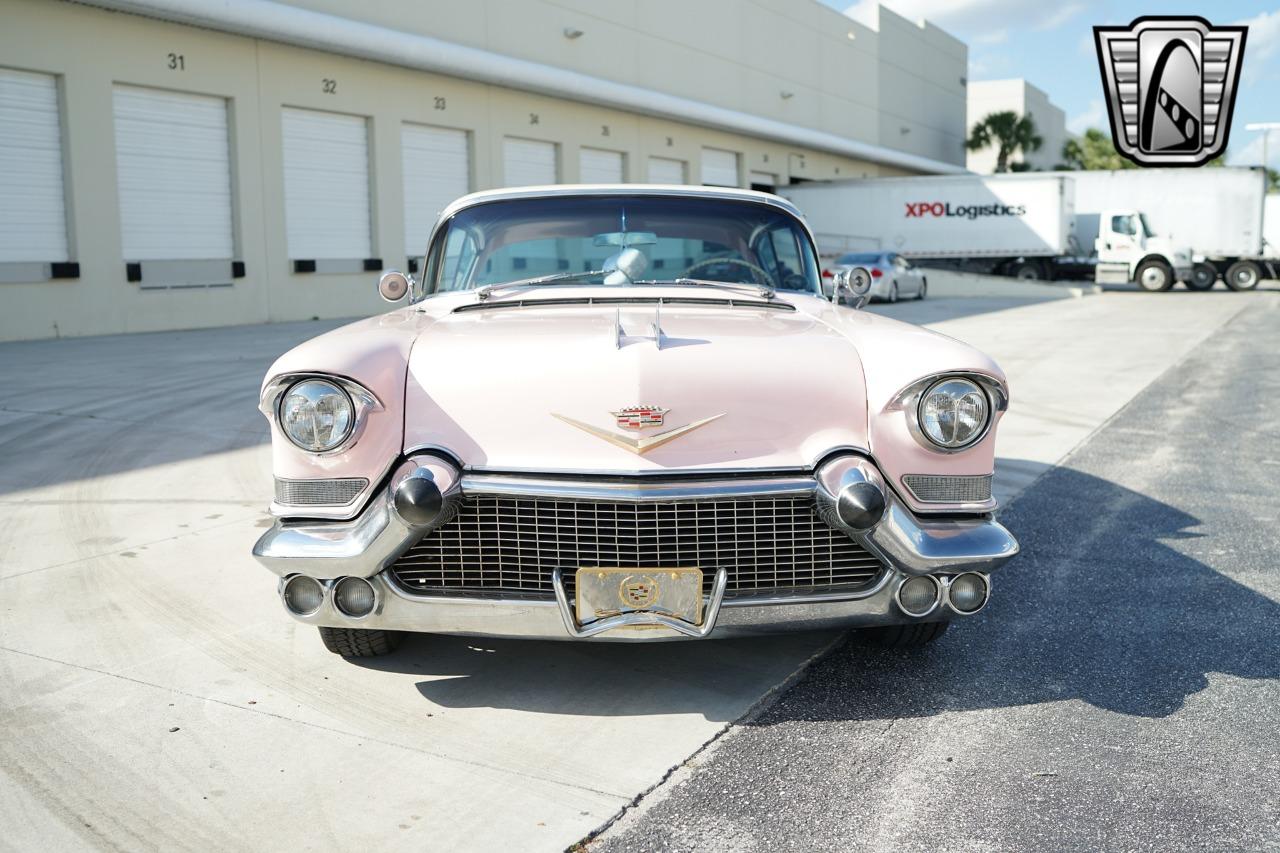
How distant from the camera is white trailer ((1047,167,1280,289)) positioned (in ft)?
101

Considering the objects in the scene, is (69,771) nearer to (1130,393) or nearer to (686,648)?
(686,648)

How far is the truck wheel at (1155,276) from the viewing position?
3097 centimetres

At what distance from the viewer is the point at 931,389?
10.2 ft

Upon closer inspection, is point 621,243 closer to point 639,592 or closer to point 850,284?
point 850,284

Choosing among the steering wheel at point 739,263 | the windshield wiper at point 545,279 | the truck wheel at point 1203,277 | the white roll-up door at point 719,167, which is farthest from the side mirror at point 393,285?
the truck wheel at point 1203,277

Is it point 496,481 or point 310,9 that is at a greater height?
point 310,9

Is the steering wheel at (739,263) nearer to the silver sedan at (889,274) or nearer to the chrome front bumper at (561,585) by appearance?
the chrome front bumper at (561,585)

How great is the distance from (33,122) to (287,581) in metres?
14.3

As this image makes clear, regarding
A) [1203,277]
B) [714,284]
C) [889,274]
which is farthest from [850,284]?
[1203,277]

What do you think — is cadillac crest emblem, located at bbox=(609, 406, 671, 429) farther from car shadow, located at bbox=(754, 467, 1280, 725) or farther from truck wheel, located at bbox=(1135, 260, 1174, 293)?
truck wheel, located at bbox=(1135, 260, 1174, 293)

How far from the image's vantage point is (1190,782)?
2.73 metres

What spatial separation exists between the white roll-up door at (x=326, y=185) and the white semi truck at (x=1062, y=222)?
14.5m

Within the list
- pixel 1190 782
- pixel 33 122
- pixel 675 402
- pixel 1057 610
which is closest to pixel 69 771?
pixel 675 402

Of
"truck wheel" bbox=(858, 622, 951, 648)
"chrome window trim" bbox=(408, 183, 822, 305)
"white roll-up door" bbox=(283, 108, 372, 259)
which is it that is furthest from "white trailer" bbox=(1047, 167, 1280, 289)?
"truck wheel" bbox=(858, 622, 951, 648)
